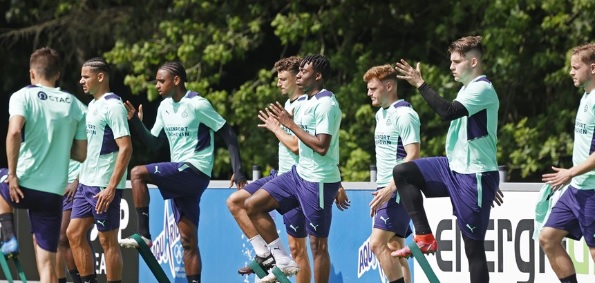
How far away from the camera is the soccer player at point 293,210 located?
10609 mm

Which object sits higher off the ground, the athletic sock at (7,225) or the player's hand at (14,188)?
the player's hand at (14,188)

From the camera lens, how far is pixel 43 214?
9391 mm

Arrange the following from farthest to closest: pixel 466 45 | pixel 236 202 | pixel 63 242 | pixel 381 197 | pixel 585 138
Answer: pixel 63 242, pixel 236 202, pixel 381 197, pixel 466 45, pixel 585 138

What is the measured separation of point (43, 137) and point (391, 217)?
117 inches

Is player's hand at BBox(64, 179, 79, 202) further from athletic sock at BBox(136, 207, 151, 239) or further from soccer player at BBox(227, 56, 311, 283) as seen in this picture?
soccer player at BBox(227, 56, 311, 283)

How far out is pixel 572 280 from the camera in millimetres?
9297

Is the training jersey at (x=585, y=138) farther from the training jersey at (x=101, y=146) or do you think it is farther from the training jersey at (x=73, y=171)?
the training jersey at (x=73, y=171)

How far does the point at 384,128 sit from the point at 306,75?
812 mm

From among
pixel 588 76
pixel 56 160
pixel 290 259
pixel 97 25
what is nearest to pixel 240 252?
pixel 290 259

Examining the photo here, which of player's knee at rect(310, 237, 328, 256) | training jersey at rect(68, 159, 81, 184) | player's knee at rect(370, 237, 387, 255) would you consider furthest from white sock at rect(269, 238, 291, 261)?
training jersey at rect(68, 159, 81, 184)

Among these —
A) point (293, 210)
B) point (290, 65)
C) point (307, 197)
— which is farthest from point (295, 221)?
A: point (290, 65)

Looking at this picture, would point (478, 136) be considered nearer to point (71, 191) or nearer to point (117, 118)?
point (117, 118)

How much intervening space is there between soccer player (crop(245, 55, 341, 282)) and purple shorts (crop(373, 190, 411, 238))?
426 mm

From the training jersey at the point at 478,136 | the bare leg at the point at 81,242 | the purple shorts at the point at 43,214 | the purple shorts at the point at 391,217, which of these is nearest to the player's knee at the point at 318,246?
the purple shorts at the point at 391,217
